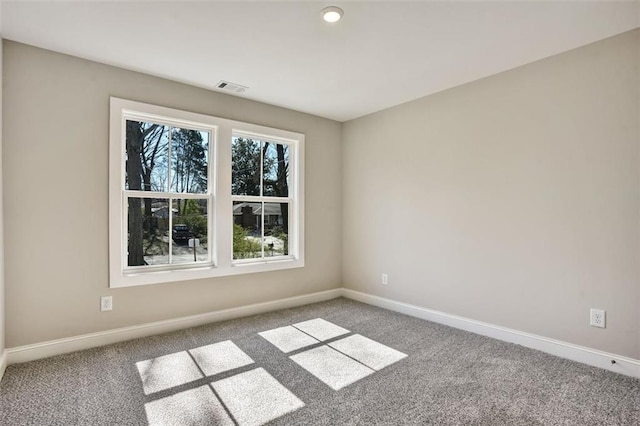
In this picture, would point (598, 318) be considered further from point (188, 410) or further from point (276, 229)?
point (276, 229)

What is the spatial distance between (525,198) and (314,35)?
7.26 ft

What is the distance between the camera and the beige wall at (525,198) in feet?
7.88

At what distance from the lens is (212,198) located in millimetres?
3512

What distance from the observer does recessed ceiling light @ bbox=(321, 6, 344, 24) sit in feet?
6.91

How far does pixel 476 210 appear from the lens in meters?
3.21

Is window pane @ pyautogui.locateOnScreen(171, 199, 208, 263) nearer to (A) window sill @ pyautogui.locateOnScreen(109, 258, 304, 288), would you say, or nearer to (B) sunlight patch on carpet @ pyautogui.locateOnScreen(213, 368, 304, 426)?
(A) window sill @ pyautogui.locateOnScreen(109, 258, 304, 288)

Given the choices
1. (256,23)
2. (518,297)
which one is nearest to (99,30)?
(256,23)

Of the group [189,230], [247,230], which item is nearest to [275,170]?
[247,230]

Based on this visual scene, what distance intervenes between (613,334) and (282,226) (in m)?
3.25

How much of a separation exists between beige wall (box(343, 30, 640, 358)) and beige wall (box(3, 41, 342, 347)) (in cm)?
239

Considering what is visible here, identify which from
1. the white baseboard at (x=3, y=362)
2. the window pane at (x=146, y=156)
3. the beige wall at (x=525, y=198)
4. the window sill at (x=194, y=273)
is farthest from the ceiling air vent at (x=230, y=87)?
the white baseboard at (x=3, y=362)

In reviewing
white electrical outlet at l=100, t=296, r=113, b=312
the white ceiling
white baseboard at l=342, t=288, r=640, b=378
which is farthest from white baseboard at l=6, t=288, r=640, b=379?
the white ceiling

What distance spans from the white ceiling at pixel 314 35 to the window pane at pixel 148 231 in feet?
4.04

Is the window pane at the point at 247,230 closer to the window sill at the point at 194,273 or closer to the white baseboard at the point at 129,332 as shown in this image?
the window sill at the point at 194,273
